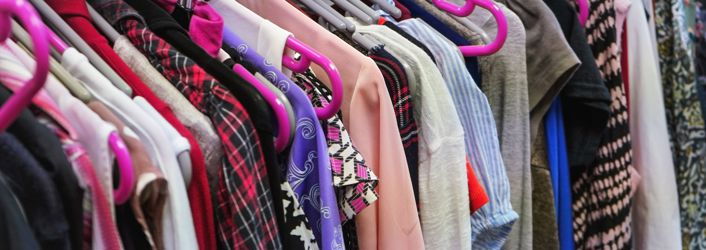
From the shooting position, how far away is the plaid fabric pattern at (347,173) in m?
0.79

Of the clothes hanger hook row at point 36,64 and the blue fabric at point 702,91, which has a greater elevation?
the clothes hanger hook row at point 36,64

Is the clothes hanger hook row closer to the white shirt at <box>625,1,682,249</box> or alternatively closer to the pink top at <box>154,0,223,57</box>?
the pink top at <box>154,0,223,57</box>

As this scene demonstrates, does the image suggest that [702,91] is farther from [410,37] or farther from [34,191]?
[34,191]

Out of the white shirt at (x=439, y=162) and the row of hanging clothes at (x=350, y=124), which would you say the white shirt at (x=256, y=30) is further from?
the white shirt at (x=439, y=162)

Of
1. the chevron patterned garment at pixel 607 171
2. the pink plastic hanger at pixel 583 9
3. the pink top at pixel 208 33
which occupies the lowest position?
the chevron patterned garment at pixel 607 171

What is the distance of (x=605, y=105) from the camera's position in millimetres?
1099

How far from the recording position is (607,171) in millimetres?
1187

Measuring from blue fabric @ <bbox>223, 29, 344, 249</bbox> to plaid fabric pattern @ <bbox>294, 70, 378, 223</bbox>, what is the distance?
0.04ft

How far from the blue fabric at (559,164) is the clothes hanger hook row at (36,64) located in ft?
2.60

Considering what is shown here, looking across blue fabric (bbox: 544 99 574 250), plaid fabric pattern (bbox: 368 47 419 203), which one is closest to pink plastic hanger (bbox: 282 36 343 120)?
plaid fabric pattern (bbox: 368 47 419 203)

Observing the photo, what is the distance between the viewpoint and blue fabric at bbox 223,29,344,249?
30.4 inches

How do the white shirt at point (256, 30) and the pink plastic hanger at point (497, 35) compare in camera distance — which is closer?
the white shirt at point (256, 30)

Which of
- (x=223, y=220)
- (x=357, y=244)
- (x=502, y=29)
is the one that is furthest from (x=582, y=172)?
(x=223, y=220)

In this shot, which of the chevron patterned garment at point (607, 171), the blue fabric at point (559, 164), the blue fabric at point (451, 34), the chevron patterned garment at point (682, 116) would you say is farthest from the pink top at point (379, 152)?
the chevron patterned garment at point (682, 116)
